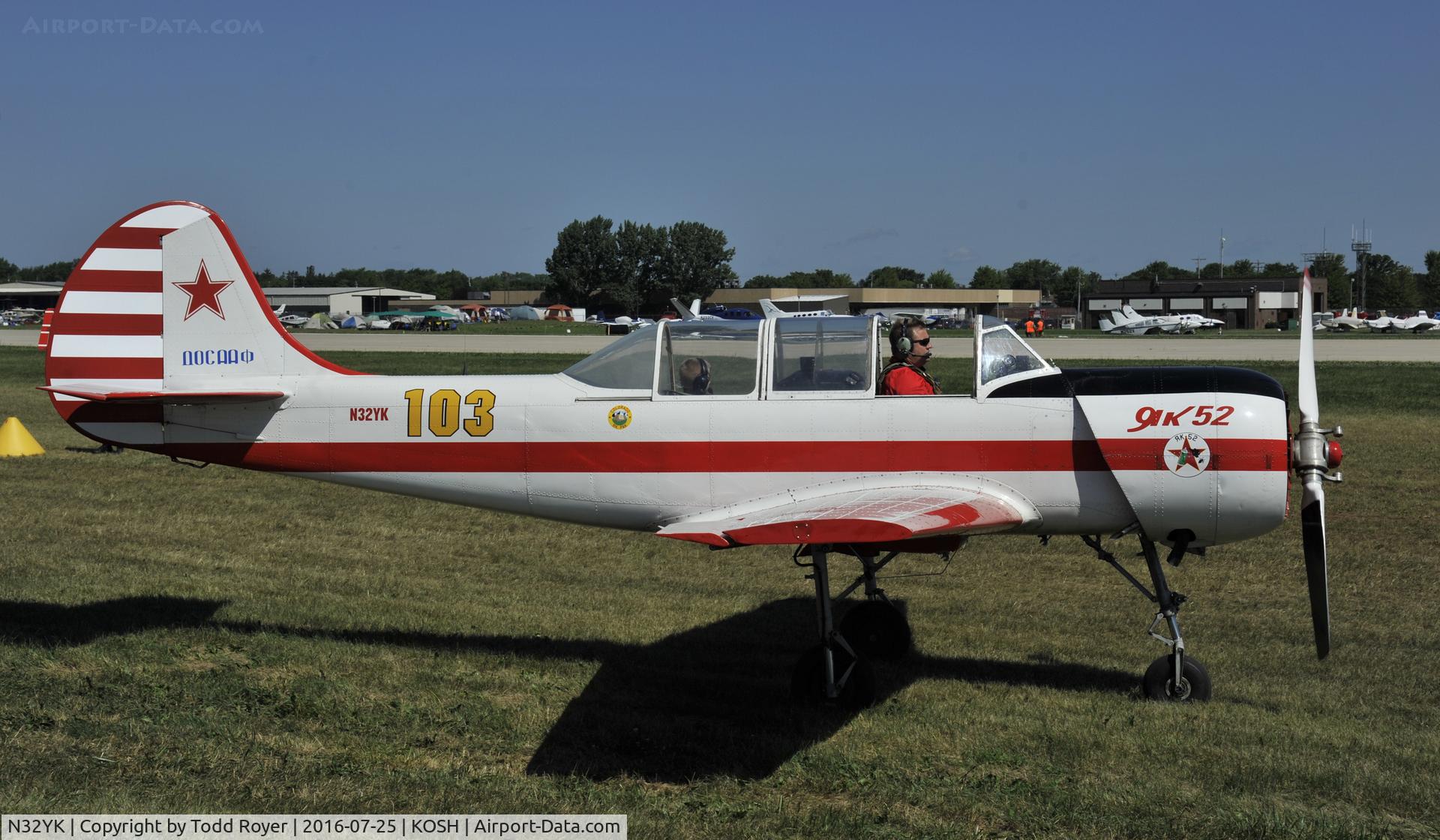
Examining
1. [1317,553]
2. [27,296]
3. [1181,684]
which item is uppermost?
[27,296]

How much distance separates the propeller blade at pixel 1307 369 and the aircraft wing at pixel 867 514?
166 cm

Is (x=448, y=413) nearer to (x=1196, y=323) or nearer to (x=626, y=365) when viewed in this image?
(x=626, y=365)

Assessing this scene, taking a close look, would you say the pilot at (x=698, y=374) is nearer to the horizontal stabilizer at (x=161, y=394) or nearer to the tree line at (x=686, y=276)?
the horizontal stabilizer at (x=161, y=394)

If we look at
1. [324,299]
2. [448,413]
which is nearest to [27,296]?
[324,299]

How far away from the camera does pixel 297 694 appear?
7.15m

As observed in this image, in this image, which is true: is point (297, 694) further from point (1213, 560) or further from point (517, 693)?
point (1213, 560)

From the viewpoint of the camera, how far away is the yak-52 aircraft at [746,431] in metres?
6.85

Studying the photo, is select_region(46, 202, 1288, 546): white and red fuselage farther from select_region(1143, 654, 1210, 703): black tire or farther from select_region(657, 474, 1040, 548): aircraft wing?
select_region(1143, 654, 1210, 703): black tire

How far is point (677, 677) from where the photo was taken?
7707 mm

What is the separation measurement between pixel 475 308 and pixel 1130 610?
11926 centimetres

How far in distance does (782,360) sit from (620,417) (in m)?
1.13

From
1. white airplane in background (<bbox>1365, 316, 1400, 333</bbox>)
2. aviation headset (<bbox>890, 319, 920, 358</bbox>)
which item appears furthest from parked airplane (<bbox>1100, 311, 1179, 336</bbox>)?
aviation headset (<bbox>890, 319, 920, 358</bbox>)

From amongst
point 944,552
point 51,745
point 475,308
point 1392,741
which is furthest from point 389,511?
point 475,308

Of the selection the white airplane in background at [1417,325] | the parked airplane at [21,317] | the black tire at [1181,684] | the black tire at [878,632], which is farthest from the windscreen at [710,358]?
the parked airplane at [21,317]
